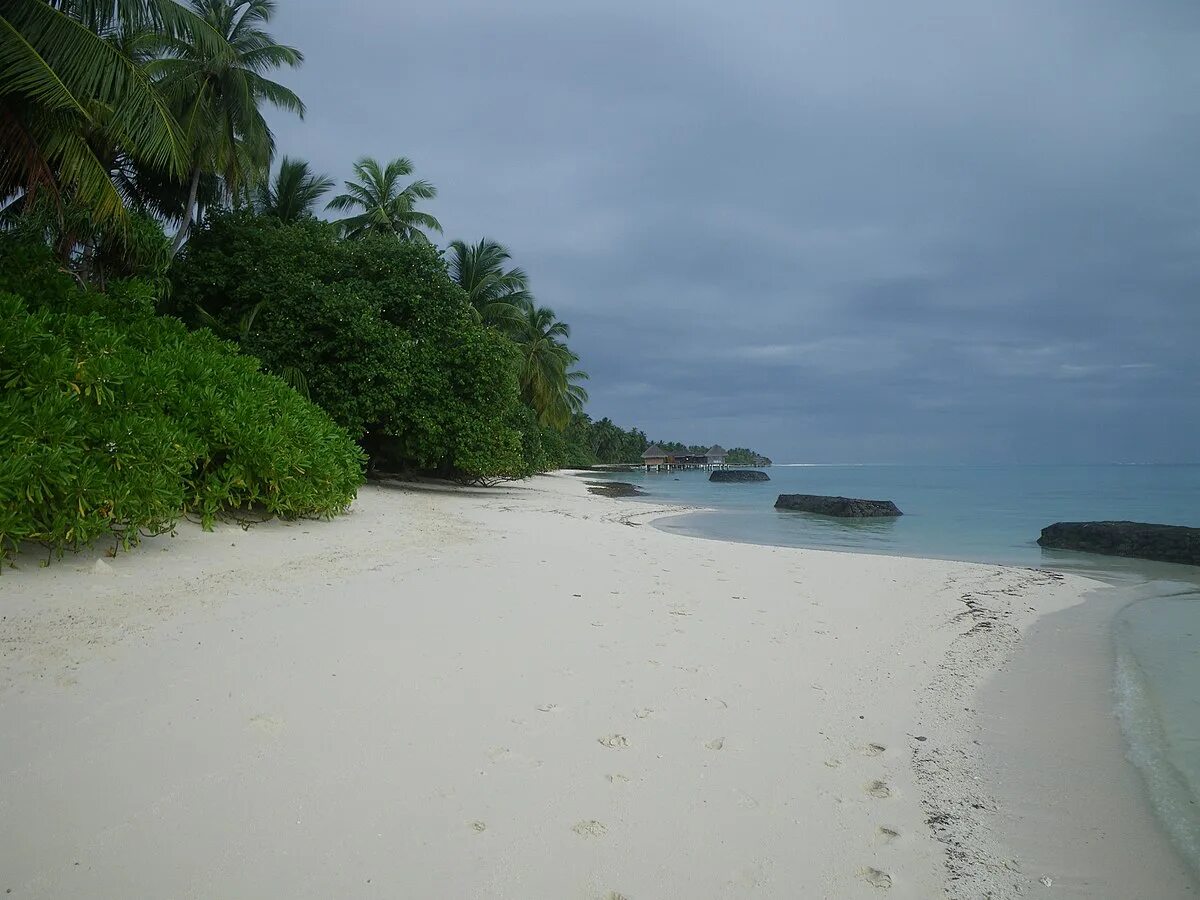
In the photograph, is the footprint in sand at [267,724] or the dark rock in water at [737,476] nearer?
the footprint in sand at [267,724]

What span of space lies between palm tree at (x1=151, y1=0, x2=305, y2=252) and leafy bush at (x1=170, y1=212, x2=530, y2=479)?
182cm

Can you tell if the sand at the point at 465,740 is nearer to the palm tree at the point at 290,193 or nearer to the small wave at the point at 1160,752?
the small wave at the point at 1160,752

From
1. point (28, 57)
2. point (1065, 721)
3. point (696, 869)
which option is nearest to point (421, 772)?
point (696, 869)

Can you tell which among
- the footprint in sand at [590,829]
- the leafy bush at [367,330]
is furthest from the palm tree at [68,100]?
the footprint in sand at [590,829]

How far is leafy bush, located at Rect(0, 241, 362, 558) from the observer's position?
4.72 m

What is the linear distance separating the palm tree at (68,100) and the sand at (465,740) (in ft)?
20.8

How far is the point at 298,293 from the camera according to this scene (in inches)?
608

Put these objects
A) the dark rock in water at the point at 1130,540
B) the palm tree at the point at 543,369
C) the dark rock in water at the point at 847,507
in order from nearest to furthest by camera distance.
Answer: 1. the dark rock in water at the point at 1130,540
2. the dark rock in water at the point at 847,507
3. the palm tree at the point at 543,369

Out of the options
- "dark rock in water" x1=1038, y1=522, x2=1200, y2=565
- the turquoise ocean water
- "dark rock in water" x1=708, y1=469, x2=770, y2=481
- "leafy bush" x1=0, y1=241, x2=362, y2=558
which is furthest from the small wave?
"dark rock in water" x1=708, y1=469, x2=770, y2=481

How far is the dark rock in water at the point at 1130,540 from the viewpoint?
1290 cm

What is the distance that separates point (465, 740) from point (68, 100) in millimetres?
9572

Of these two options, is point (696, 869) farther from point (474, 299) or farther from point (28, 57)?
point (474, 299)

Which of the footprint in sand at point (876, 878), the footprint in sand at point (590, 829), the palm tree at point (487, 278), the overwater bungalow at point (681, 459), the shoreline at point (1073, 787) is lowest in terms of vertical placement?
the footprint in sand at point (590, 829)

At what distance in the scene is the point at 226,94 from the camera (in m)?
18.6
